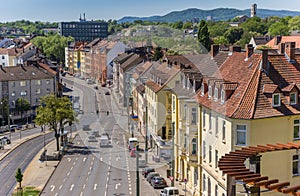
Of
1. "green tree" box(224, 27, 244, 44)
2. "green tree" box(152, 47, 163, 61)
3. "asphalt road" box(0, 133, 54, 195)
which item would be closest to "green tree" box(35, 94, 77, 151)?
"asphalt road" box(0, 133, 54, 195)

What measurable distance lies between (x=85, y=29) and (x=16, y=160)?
11096cm

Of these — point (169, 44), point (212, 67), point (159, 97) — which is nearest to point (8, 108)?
point (169, 44)

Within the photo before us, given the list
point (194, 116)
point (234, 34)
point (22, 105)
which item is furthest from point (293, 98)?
point (234, 34)

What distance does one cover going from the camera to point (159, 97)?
1257 inches

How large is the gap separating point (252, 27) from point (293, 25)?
44.6 feet

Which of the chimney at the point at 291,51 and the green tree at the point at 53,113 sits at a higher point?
the chimney at the point at 291,51

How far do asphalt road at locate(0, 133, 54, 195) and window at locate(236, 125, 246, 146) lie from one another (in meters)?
15.6

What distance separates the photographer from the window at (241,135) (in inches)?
733

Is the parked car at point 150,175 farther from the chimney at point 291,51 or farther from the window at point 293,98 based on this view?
the window at point 293,98

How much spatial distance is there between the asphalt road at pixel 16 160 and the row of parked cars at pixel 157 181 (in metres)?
8.40

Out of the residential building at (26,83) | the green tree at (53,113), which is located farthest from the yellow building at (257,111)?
the residential building at (26,83)

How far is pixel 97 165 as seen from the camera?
34.0m

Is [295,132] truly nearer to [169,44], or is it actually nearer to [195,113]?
[195,113]

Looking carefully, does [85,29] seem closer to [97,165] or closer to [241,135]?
Answer: [97,165]
